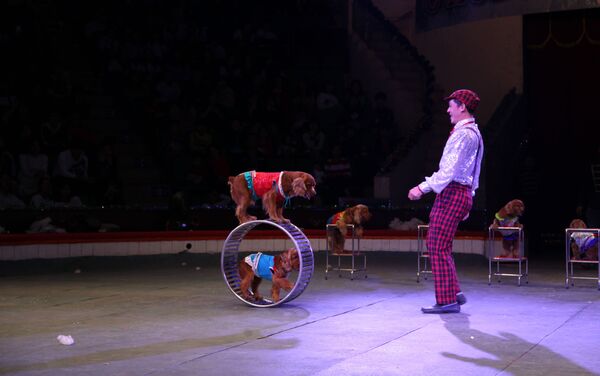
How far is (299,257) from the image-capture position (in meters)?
8.71

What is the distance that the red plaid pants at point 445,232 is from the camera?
842cm

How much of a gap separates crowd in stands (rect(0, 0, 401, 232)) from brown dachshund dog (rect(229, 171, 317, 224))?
6645mm

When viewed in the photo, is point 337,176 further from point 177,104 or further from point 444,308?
point 444,308

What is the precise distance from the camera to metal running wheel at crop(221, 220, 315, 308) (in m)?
8.77

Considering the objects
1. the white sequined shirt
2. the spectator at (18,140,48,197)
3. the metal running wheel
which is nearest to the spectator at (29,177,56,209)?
the spectator at (18,140,48,197)

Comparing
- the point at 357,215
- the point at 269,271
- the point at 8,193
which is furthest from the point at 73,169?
the point at 269,271

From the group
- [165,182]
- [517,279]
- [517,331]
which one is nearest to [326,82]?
[165,182]

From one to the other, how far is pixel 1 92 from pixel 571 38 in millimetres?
10007

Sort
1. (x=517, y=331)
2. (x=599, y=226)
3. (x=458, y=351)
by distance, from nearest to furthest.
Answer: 1. (x=458, y=351)
2. (x=517, y=331)
3. (x=599, y=226)

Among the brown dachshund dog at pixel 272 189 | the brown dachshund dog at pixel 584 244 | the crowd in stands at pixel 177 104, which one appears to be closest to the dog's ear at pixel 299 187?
the brown dachshund dog at pixel 272 189

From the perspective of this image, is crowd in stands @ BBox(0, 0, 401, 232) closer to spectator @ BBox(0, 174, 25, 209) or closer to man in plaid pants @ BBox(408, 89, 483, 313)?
spectator @ BBox(0, 174, 25, 209)

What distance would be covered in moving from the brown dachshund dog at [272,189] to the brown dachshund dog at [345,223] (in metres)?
2.95

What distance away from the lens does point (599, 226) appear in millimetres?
14984

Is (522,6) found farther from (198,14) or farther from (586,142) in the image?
(198,14)
